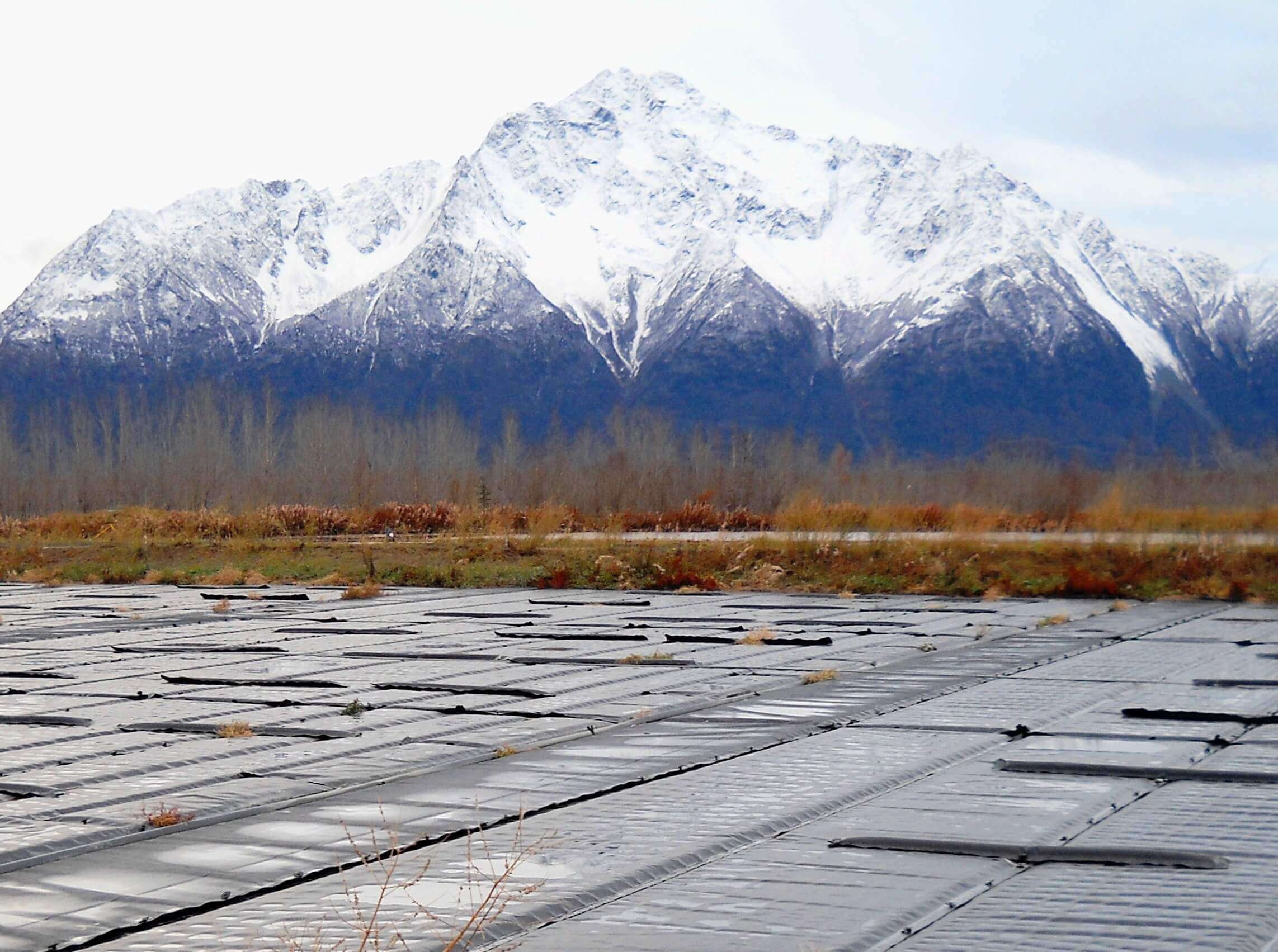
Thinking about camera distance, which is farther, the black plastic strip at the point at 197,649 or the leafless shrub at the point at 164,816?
the black plastic strip at the point at 197,649

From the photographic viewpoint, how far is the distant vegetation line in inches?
1283

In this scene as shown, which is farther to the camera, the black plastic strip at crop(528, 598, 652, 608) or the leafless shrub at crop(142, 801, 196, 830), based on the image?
the black plastic strip at crop(528, 598, 652, 608)

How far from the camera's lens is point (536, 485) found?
5322 centimetres

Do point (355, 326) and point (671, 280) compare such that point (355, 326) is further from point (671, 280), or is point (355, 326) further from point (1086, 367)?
point (1086, 367)

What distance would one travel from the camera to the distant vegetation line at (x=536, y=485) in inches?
1283

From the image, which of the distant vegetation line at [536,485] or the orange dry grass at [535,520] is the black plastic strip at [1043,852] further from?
the orange dry grass at [535,520]

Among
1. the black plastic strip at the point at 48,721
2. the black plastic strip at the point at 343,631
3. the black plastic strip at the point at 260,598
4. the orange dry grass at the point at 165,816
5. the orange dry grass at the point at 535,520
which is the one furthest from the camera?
the orange dry grass at the point at 535,520

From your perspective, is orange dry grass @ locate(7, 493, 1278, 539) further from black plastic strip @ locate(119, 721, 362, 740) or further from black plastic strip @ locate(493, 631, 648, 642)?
black plastic strip @ locate(119, 721, 362, 740)

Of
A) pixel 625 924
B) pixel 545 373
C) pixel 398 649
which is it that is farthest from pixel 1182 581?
pixel 545 373

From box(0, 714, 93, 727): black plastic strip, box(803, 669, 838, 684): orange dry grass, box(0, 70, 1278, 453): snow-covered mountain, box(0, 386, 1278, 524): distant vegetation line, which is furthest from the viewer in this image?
box(0, 70, 1278, 453): snow-covered mountain

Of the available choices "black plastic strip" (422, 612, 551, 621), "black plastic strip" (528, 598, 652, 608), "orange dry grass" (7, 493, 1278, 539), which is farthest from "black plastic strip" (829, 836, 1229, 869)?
"orange dry grass" (7, 493, 1278, 539)

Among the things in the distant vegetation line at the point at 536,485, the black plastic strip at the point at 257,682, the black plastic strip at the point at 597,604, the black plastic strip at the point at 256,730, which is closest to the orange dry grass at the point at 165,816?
the black plastic strip at the point at 256,730

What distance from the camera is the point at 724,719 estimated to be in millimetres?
8469

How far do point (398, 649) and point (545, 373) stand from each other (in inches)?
5888
